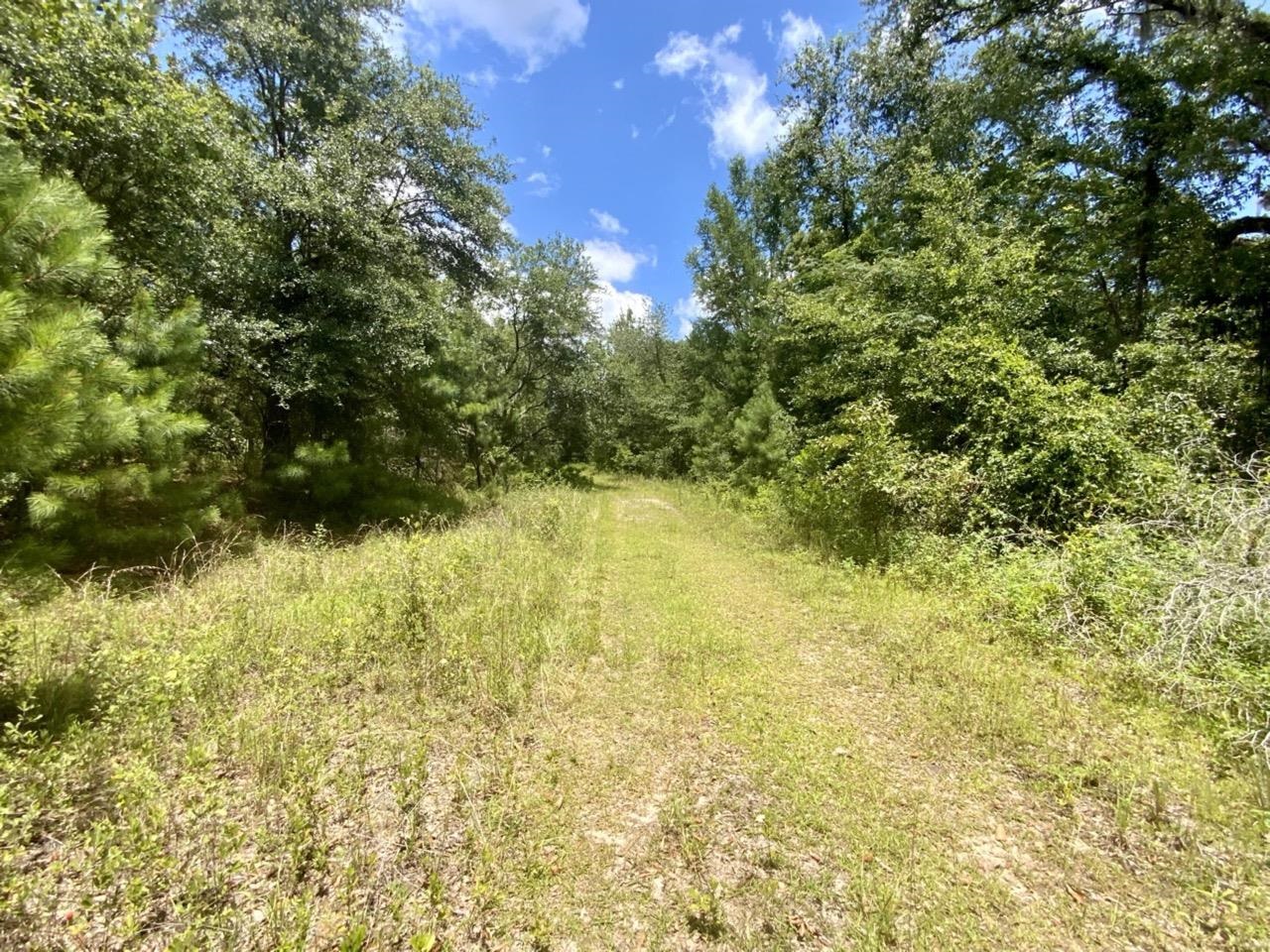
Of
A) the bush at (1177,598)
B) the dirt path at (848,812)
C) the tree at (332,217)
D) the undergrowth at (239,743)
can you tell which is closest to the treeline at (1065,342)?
the bush at (1177,598)

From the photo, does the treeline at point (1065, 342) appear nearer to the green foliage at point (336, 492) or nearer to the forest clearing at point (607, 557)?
the forest clearing at point (607, 557)

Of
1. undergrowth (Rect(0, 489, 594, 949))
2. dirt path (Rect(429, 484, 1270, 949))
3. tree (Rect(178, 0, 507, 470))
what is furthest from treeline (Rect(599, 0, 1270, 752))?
tree (Rect(178, 0, 507, 470))

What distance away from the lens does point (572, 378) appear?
63.6ft

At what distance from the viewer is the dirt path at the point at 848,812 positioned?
205 cm

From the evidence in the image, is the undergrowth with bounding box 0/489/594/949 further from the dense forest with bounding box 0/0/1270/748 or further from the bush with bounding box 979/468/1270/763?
the bush with bounding box 979/468/1270/763

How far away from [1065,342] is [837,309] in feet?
13.2

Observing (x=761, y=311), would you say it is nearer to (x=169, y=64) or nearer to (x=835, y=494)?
(x=835, y=494)

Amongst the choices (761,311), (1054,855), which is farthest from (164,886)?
(761,311)

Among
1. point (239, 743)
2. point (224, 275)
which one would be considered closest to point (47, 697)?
point (239, 743)

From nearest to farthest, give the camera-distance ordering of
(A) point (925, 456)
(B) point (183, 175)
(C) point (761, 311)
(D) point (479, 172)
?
(B) point (183, 175), (A) point (925, 456), (D) point (479, 172), (C) point (761, 311)

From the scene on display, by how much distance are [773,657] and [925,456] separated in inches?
189

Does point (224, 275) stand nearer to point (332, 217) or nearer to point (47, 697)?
point (332, 217)

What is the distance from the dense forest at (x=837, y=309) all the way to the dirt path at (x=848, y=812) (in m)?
1.00

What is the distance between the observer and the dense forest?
398 cm
